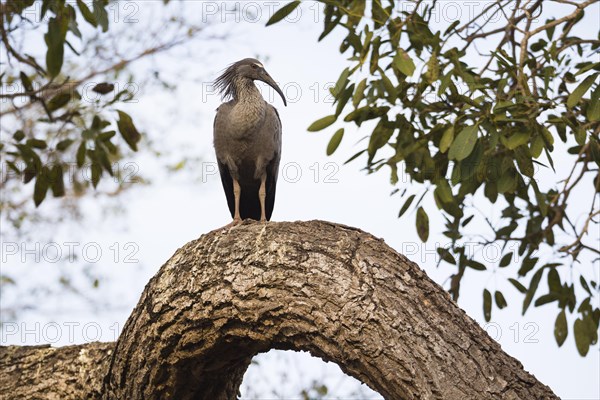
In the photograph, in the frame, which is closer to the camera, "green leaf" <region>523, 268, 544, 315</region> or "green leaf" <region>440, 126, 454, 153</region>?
"green leaf" <region>440, 126, 454, 153</region>

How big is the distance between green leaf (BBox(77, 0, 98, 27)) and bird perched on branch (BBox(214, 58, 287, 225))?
2.17m

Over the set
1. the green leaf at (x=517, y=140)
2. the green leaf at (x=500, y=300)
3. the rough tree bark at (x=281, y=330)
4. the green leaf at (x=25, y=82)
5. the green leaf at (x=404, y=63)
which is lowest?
the rough tree bark at (x=281, y=330)

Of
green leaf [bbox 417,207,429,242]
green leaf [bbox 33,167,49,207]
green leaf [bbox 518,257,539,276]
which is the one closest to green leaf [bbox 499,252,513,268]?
green leaf [bbox 518,257,539,276]

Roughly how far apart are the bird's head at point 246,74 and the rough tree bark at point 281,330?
9.66 feet

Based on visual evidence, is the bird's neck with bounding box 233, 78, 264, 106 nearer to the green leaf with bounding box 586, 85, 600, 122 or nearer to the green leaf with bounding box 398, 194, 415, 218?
the green leaf with bounding box 398, 194, 415, 218

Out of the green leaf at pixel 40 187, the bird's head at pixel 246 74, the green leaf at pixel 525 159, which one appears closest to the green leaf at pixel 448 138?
the green leaf at pixel 525 159

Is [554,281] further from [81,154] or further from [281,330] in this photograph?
[81,154]

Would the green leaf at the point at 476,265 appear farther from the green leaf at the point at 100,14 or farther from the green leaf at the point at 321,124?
the green leaf at the point at 100,14

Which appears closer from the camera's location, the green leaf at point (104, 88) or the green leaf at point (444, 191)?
the green leaf at point (104, 88)

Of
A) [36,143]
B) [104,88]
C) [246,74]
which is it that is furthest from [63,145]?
[246,74]

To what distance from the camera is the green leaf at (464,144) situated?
3.76 meters

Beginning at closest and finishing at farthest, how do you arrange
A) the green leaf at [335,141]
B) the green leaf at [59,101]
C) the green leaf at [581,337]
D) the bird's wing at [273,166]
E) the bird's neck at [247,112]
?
the green leaf at [59,101] → the green leaf at [335,141] → the green leaf at [581,337] → the bird's neck at [247,112] → the bird's wing at [273,166]

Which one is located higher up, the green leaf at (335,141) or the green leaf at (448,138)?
the green leaf at (335,141)

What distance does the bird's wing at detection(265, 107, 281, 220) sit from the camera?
6027mm
